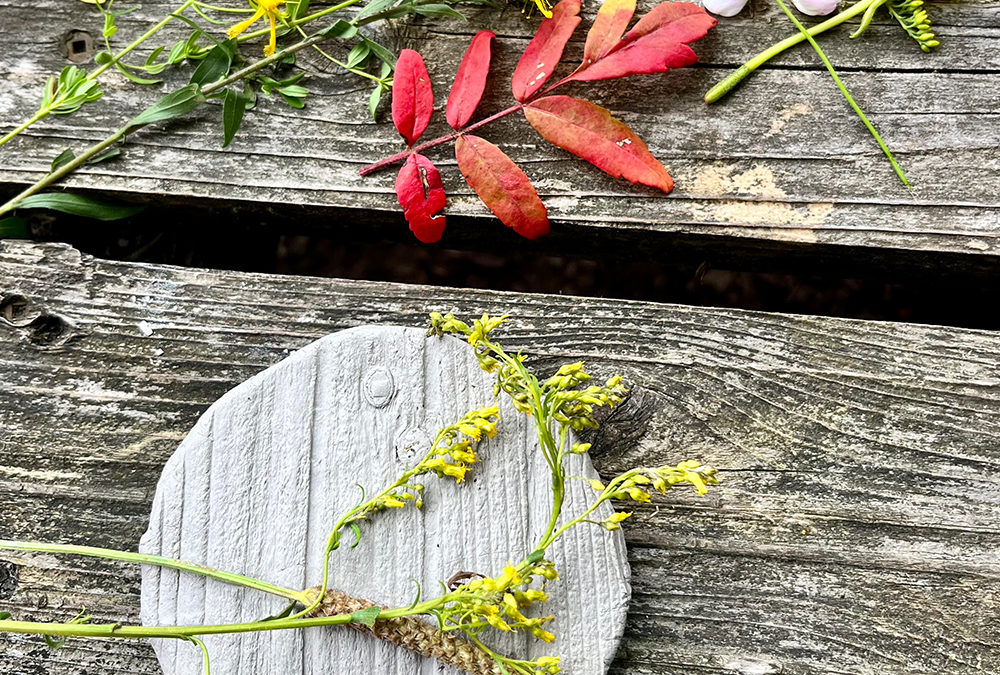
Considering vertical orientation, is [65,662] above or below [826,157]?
below

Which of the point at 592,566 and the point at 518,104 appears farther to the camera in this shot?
the point at 518,104

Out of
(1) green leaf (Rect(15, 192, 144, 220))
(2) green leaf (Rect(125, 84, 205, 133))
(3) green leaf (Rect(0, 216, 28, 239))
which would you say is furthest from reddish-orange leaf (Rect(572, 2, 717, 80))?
(3) green leaf (Rect(0, 216, 28, 239))

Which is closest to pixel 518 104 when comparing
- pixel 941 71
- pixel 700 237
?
pixel 700 237

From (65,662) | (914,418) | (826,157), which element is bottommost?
(65,662)

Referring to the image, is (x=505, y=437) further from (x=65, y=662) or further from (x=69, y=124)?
(x=69, y=124)

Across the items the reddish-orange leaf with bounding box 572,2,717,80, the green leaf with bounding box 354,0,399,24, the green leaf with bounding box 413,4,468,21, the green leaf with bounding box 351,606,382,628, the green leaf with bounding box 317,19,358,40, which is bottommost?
the green leaf with bounding box 351,606,382,628

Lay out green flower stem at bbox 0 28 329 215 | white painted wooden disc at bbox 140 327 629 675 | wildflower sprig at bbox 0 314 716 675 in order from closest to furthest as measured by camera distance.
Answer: wildflower sprig at bbox 0 314 716 675 < white painted wooden disc at bbox 140 327 629 675 < green flower stem at bbox 0 28 329 215

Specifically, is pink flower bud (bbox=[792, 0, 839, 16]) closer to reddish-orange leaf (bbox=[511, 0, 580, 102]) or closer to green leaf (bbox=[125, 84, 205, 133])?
reddish-orange leaf (bbox=[511, 0, 580, 102])
